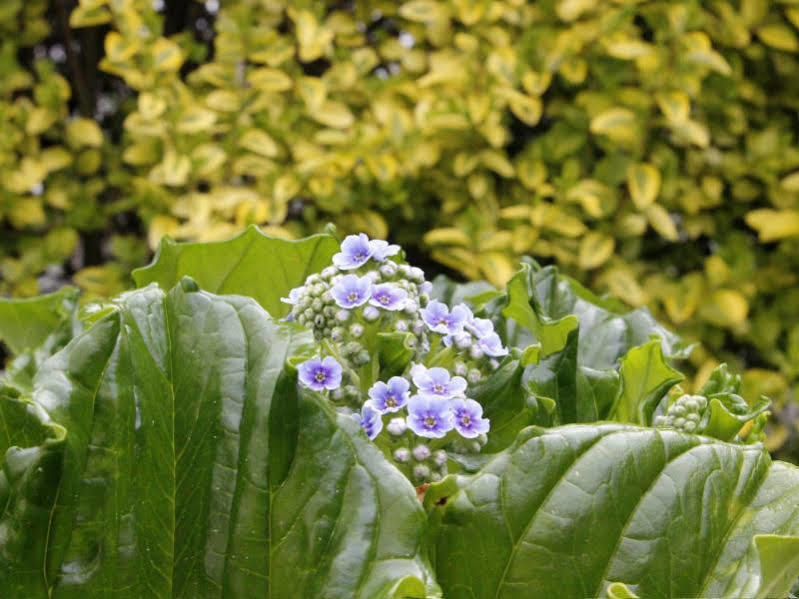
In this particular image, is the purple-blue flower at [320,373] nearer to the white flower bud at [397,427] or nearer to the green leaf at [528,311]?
the white flower bud at [397,427]

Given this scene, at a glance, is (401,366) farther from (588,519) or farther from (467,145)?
(467,145)

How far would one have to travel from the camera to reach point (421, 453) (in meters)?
0.87

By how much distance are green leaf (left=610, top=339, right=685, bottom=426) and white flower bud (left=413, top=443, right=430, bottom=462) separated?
260 mm

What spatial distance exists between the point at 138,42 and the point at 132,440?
1929mm

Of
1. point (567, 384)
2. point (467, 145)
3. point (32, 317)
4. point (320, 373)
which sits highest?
point (320, 373)

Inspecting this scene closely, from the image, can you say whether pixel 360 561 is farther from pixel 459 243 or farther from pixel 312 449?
→ pixel 459 243

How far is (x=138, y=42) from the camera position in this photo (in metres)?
2.51

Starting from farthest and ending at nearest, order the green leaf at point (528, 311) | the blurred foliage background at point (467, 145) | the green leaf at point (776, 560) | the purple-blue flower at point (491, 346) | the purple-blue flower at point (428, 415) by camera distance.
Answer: the blurred foliage background at point (467, 145)
the green leaf at point (528, 311)
the purple-blue flower at point (491, 346)
the purple-blue flower at point (428, 415)
the green leaf at point (776, 560)

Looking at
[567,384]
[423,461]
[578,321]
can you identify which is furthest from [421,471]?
[578,321]

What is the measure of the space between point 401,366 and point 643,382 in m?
0.32

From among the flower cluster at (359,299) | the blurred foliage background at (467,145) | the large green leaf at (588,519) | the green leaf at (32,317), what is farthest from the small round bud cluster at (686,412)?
the blurred foliage background at (467,145)

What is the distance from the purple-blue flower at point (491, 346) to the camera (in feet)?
3.14

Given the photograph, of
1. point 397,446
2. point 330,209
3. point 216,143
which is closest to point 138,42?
point 216,143

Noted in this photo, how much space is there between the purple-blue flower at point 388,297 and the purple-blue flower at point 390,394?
0.07 meters
